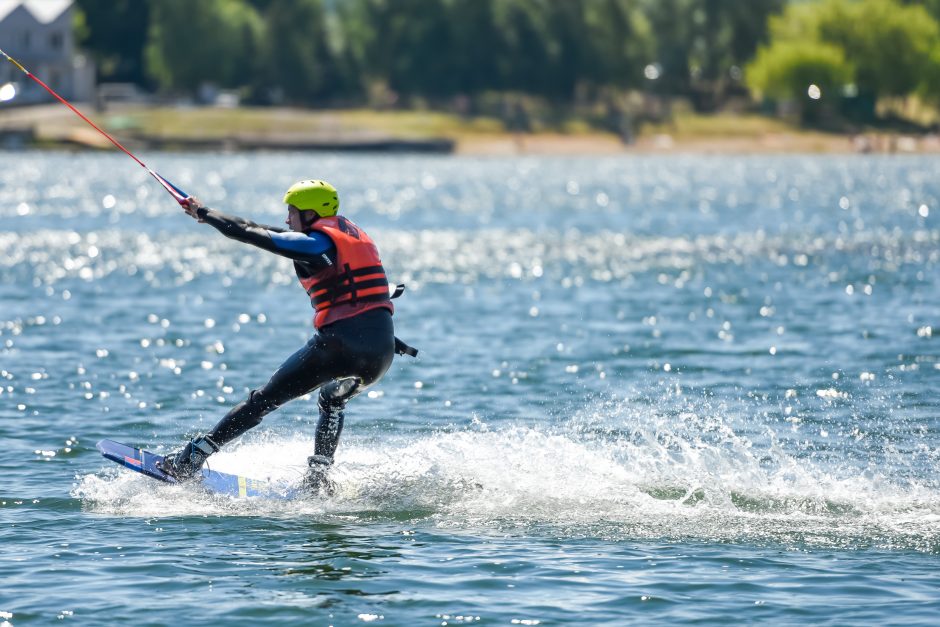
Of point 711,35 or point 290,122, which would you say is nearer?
point 290,122

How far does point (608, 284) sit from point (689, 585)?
23254 mm

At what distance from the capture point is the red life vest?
12.6m

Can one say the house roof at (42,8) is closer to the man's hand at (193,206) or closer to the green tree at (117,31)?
the green tree at (117,31)

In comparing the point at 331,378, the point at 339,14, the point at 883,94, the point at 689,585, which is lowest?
the point at 689,585

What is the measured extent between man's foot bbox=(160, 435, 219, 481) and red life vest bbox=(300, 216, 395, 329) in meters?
1.42

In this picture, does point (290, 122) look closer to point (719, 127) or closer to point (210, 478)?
point (719, 127)

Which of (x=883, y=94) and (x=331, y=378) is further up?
(x=883, y=94)

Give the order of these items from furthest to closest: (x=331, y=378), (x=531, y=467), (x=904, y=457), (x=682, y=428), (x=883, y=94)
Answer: (x=883, y=94) < (x=682, y=428) < (x=904, y=457) < (x=531, y=467) < (x=331, y=378)

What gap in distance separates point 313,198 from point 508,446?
144 inches

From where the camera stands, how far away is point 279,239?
477 inches

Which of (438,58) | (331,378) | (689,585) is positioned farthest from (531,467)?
(438,58)

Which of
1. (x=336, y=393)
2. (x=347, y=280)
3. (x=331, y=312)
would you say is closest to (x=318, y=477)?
(x=336, y=393)

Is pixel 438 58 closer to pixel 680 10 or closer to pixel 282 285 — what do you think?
pixel 680 10

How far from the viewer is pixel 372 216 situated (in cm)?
5966
